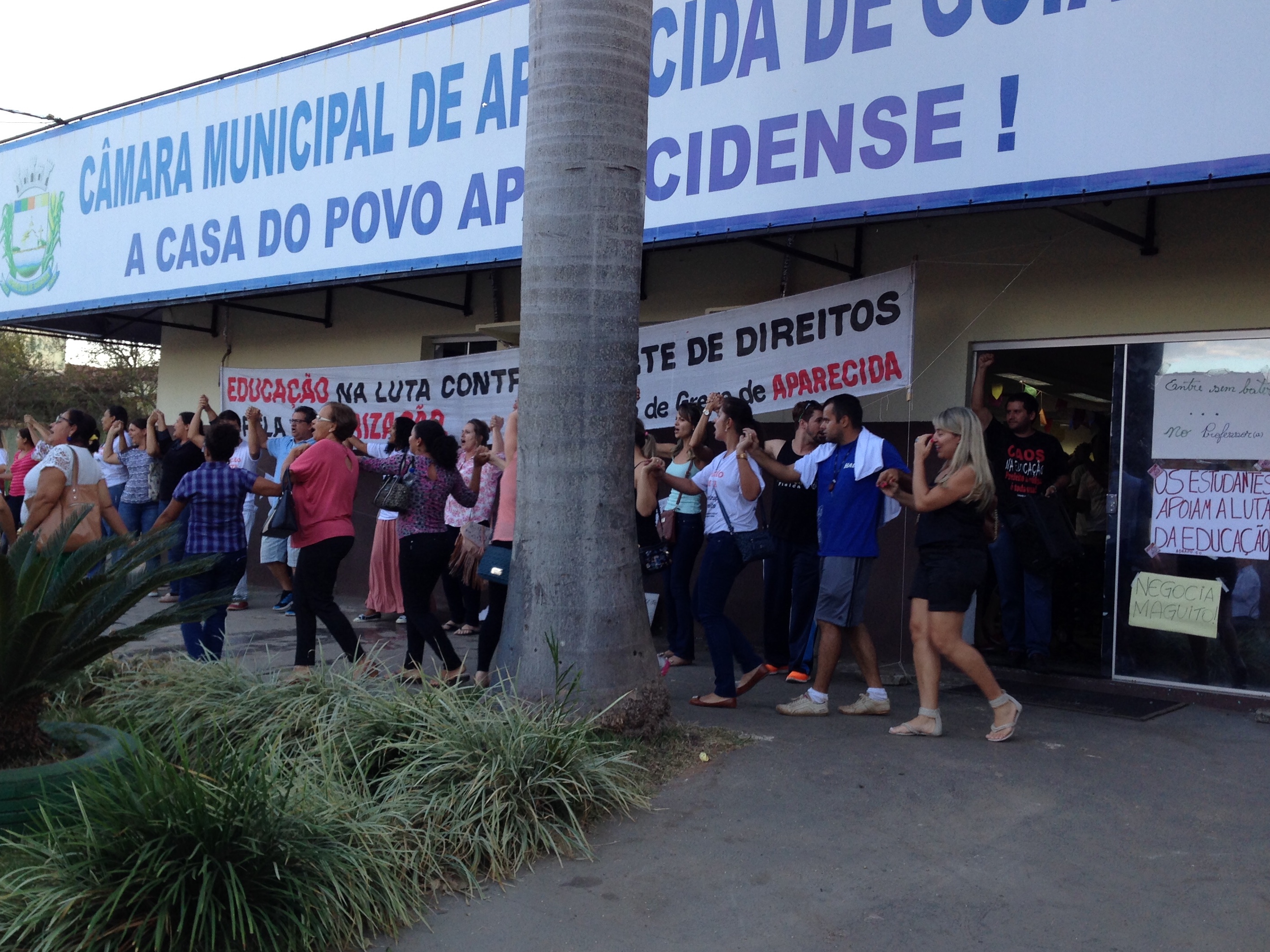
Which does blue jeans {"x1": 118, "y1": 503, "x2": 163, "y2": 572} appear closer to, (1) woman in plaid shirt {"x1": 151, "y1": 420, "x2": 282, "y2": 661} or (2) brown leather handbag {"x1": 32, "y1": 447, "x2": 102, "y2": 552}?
(2) brown leather handbag {"x1": 32, "y1": 447, "x2": 102, "y2": 552}

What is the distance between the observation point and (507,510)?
7113 millimetres

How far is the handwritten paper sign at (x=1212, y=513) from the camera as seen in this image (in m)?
7.24

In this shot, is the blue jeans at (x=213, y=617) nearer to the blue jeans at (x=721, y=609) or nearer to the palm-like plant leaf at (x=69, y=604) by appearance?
the palm-like plant leaf at (x=69, y=604)

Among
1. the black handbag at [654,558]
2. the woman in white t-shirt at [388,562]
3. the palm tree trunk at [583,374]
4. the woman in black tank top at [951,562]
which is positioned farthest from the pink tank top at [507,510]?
the woman in white t-shirt at [388,562]

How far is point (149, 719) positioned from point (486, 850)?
225cm

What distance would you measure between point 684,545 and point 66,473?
4208 mm

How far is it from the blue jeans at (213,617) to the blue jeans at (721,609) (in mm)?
3021

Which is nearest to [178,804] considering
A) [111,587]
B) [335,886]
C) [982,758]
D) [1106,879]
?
[335,886]

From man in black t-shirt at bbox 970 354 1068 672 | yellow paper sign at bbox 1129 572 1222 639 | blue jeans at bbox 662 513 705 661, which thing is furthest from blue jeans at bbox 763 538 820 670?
yellow paper sign at bbox 1129 572 1222 639

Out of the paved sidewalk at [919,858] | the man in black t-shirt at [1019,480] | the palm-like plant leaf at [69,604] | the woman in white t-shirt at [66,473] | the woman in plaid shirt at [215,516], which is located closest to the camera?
the paved sidewalk at [919,858]

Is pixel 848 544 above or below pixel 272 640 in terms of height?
above

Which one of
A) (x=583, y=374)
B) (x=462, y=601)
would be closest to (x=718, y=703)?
(x=583, y=374)

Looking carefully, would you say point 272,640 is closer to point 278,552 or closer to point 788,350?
point 278,552

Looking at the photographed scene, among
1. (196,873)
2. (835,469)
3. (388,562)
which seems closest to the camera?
(196,873)
